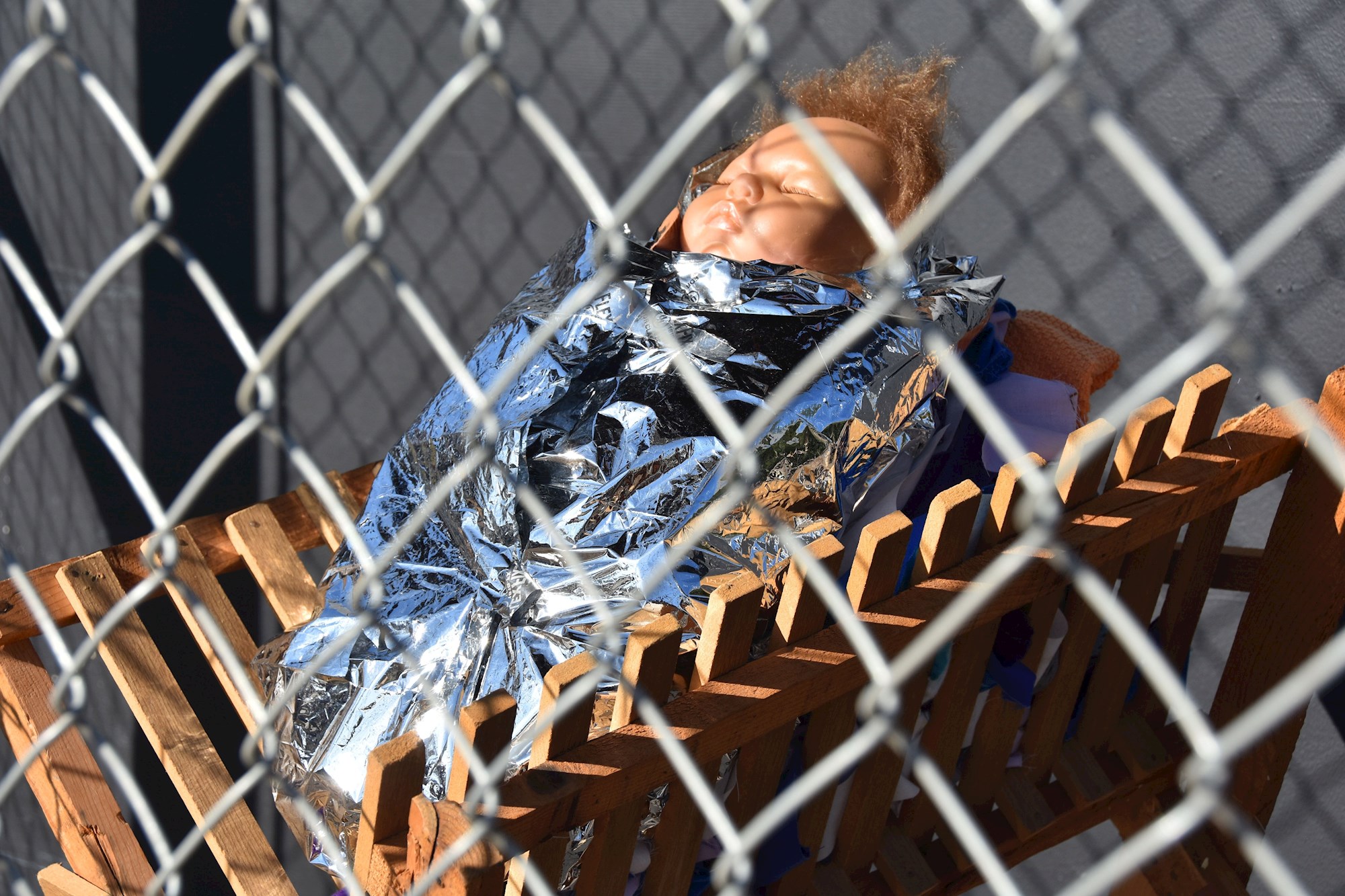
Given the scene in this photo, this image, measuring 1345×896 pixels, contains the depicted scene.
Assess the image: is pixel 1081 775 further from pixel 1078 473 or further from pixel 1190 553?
pixel 1078 473

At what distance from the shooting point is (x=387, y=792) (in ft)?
2.37

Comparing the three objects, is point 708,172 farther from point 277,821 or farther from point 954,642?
point 277,821

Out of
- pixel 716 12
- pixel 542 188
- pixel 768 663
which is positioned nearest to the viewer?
pixel 768 663

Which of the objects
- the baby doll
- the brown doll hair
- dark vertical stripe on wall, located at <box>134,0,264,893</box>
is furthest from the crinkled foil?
dark vertical stripe on wall, located at <box>134,0,264,893</box>

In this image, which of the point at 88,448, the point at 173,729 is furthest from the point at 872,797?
the point at 88,448

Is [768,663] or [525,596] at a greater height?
[525,596]

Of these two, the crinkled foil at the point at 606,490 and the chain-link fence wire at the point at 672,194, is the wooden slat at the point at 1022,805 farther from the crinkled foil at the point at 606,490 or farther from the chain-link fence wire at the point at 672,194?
Answer: the crinkled foil at the point at 606,490

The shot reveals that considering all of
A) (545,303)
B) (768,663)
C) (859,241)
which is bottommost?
(768,663)

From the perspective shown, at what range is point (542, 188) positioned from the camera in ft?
6.49

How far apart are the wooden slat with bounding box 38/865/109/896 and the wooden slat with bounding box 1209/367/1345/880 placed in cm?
140

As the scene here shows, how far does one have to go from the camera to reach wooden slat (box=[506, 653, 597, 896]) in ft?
2.36

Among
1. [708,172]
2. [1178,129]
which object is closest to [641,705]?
[708,172]

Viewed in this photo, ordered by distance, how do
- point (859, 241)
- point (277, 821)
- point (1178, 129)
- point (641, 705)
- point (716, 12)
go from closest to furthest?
point (641, 705) < point (859, 241) < point (1178, 129) < point (716, 12) < point (277, 821)

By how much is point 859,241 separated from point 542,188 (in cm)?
96
